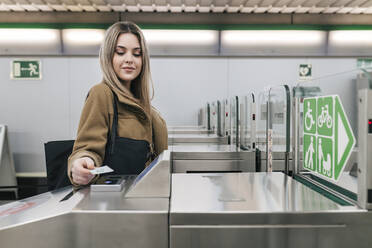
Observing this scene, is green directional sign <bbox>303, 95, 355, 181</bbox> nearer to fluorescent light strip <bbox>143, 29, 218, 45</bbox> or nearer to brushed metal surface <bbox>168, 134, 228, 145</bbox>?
brushed metal surface <bbox>168, 134, 228, 145</bbox>

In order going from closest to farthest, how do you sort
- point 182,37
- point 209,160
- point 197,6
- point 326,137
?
point 326,137 → point 209,160 → point 197,6 → point 182,37

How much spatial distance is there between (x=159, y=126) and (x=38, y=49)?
5033 mm

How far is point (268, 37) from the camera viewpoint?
560 cm

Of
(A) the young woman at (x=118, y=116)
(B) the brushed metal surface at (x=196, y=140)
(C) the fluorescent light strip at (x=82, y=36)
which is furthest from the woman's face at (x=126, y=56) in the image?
(C) the fluorescent light strip at (x=82, y=36)

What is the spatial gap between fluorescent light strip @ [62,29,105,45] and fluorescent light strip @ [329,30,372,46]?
426 centimetres

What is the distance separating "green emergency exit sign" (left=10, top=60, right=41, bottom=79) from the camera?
18.4ft

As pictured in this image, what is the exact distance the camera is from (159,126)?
1.41 meters

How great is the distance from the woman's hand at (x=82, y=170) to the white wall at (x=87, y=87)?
4800 mm

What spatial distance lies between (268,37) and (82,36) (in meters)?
3.39

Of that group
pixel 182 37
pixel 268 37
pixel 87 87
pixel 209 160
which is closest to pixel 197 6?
pixel 182 37

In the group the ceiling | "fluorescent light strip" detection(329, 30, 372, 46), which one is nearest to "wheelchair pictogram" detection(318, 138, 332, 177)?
the ceiling

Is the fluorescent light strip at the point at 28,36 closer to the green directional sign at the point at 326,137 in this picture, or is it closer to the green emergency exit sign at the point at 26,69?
the green emergency exit sign at the point at 26,69

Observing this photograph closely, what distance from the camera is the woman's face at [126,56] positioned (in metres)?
1.25

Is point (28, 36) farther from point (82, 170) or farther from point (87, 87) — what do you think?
point (82, 170)
